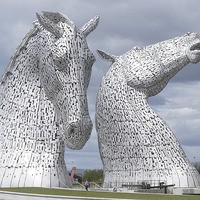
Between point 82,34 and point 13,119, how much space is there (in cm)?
216

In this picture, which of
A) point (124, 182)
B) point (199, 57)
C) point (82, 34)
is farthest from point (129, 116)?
point (82, 34)

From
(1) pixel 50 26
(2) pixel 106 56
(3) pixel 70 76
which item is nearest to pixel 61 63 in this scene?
(3) pixel 70 76

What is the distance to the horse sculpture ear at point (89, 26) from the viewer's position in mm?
6633

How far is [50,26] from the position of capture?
5.97 metres

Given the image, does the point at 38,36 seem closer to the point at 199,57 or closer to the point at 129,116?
the point at 129,116

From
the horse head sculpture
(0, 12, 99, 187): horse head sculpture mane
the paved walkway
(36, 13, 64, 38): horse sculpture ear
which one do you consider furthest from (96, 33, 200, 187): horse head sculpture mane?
(36, 13, 64, 38): horse sculpture ear

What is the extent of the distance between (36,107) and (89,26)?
1872mm

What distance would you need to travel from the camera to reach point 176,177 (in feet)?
45.4

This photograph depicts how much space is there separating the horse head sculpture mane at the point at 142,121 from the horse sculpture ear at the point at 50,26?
9.10 m

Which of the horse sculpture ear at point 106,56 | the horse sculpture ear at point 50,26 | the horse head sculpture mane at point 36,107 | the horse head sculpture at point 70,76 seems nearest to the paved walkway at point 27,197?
the horse head sculpture mane at point 36,107

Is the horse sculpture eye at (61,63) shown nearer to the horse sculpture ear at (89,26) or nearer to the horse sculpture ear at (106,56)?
the horse sculpture ear at (89,26)

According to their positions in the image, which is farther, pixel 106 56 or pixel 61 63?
pixel 106 56

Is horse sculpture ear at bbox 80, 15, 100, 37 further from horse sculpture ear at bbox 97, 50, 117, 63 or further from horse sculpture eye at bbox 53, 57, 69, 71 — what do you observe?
horse sculpture ear at bbox 97, 50, 117, 63

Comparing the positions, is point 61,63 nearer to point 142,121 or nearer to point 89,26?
point 89,26
